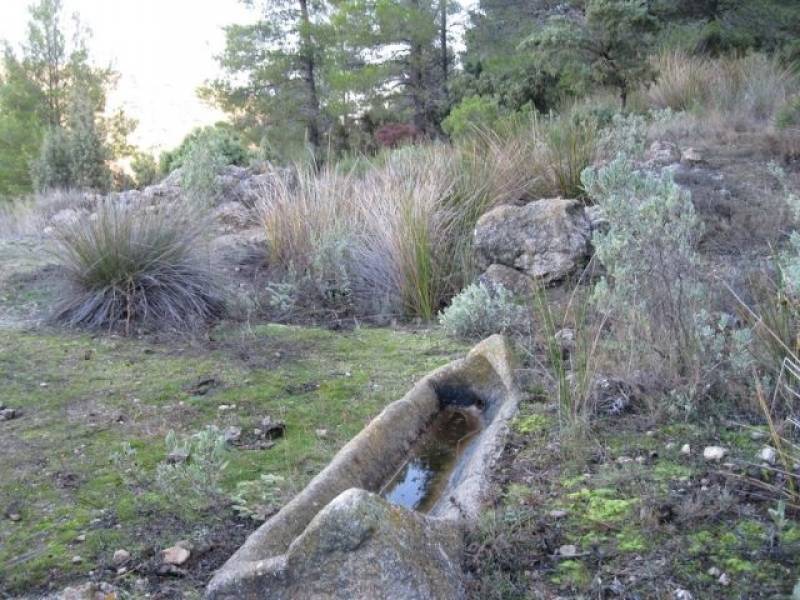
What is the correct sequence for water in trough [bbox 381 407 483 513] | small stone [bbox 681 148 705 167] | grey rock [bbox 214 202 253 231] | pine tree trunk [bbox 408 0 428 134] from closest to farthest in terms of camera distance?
water in trough [bbox 381 407 483 513], small stone [bbox 681 148 705 167], grey rock [bbox 214 202 253 231], pine tree trunk [bbox 408 0 428 134]

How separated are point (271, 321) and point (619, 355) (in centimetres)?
276

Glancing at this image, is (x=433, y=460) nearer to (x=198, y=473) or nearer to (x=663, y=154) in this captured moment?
(x=198, y=473)

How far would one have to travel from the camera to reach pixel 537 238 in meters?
5.22

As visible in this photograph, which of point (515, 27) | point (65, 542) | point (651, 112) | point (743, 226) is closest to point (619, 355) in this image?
point (65, 542)

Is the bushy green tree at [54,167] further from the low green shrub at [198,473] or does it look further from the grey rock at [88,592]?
the grey rock at [88,592]

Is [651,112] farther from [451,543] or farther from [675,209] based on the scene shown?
[451,543]

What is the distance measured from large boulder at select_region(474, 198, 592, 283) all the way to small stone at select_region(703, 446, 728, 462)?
2.80 metres

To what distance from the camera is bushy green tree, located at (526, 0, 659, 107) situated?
10.3 meters

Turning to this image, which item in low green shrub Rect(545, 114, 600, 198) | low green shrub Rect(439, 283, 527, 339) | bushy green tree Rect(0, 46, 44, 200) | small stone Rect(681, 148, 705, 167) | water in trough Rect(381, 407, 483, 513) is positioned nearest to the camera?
water in trough Rect(381, 407, 483, 513)

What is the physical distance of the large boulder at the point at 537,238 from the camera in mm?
5145

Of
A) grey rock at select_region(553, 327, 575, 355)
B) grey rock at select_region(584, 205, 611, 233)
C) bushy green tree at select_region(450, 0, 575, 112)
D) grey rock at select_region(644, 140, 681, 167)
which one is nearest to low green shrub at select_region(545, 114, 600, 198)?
grey rock at select_region(584, 205, 611, 233)

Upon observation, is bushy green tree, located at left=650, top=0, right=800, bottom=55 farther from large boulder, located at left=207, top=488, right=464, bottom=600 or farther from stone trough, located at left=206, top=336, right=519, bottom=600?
large boulder, located at left=207, top=488, right=464, bottom=600

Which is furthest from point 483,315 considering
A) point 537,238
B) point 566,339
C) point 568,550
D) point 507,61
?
point 507,61

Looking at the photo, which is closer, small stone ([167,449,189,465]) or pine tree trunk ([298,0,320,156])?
small stone ([167,449,189,465])
